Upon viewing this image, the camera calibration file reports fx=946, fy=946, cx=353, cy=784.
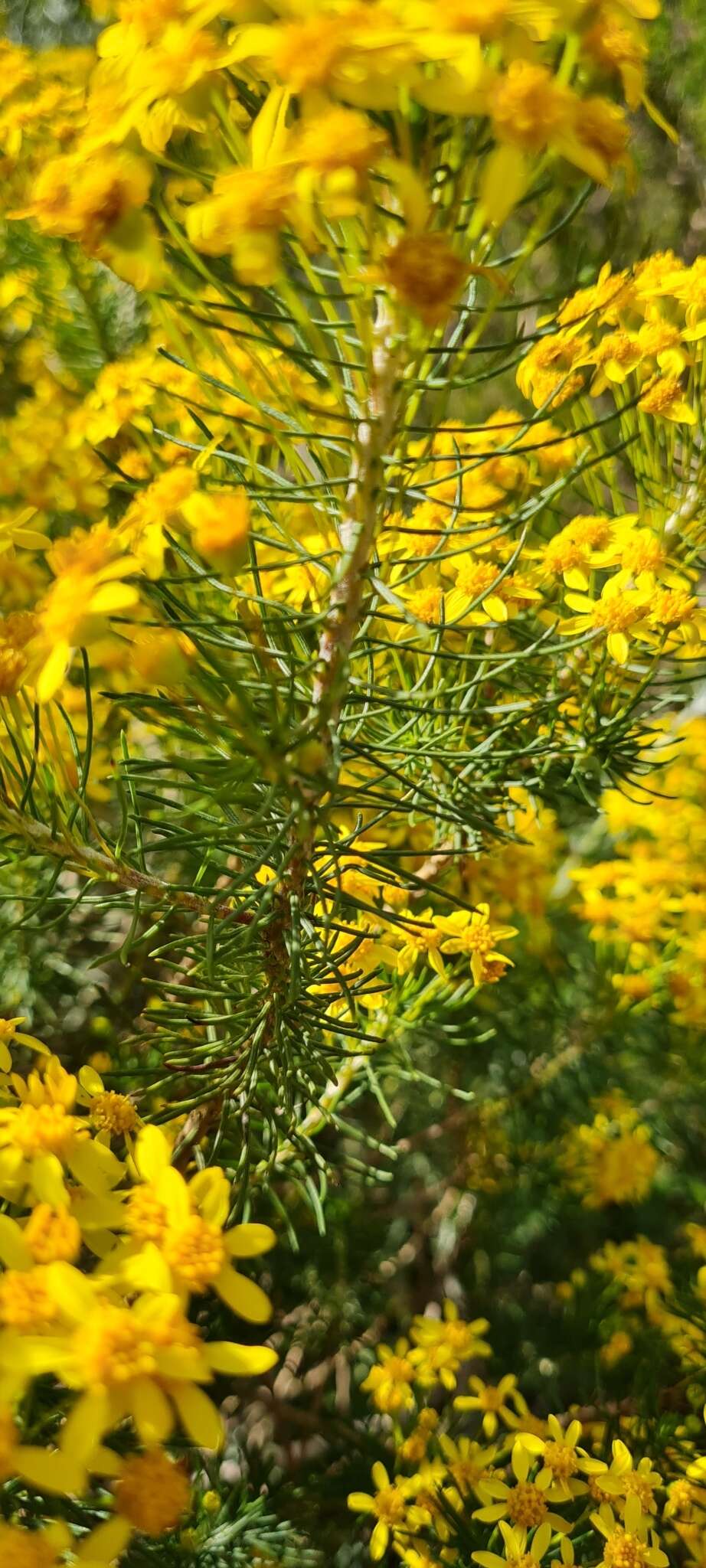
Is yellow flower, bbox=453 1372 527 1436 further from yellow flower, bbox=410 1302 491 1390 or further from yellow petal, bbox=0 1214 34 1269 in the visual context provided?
yellow petal, bbox=0 1214 34 1269

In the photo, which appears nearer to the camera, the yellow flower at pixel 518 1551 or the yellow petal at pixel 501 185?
the yellow petal at pixel 501 185

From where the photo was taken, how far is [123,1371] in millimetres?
489

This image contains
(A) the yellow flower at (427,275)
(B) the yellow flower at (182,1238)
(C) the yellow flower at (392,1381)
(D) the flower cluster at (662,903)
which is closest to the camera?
(A) the yellow flower at (427,275)

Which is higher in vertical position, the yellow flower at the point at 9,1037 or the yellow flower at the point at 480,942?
the yellow flower at the point at 480,942

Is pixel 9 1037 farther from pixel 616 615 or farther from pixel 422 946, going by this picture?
pixel 616 615

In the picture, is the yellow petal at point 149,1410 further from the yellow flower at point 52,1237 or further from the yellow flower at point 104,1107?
the yellow flower at point 104,1107

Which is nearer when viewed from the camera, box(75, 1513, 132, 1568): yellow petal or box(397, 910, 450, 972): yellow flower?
box(75, 1513, 132, 1568): yellow petal

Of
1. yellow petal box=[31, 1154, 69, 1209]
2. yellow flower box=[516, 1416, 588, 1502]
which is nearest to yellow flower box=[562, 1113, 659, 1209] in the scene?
yellow flower box=[516, 1416, 588, 1502]

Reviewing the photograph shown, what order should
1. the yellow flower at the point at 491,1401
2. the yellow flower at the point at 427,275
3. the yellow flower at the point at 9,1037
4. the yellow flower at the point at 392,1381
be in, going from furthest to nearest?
the yellow flower at the point at 392,1381
the yellow flower at the point at 491,1401
the yellow flower at the point at 9,1037
the yellow flower at the point at 427,275

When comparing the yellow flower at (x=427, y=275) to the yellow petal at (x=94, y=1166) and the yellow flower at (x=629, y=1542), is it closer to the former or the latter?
the yellow petal at (x=94, y=1166)

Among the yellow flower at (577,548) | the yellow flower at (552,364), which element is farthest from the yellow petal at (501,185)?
the yellow flower at (577,548)

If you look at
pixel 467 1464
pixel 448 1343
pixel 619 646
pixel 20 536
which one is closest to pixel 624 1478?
pixel 467 1464

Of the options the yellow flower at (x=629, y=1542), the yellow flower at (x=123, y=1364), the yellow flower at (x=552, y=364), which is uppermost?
the yellow flower at (x=552, y=364)

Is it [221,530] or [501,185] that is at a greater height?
[501,185]
